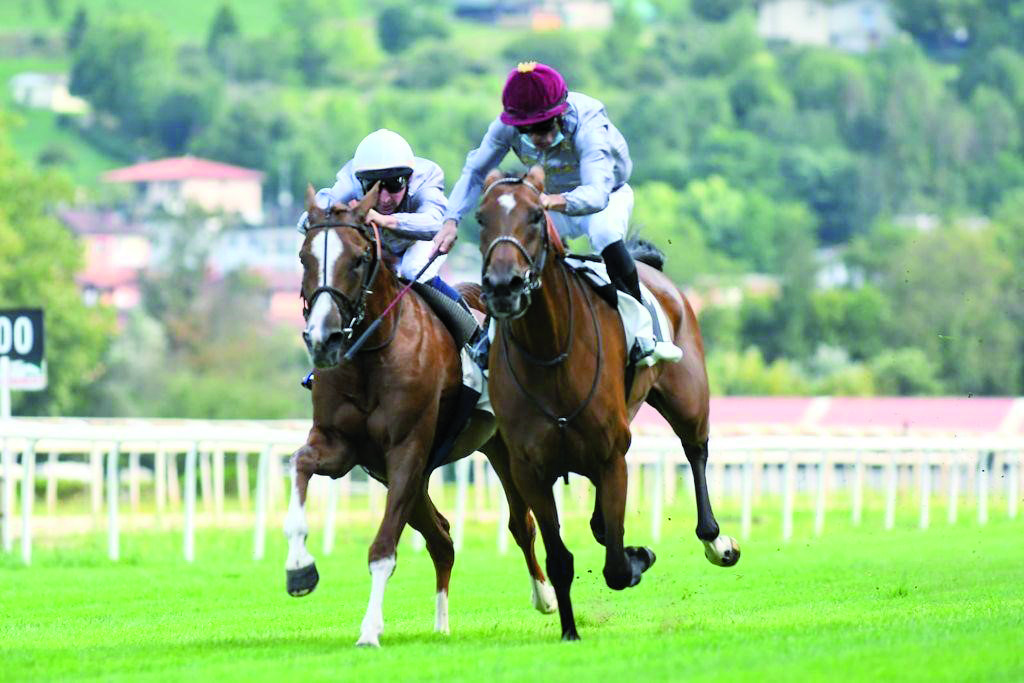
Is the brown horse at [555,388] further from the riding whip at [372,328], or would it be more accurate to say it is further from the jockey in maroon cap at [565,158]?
the riding whip at [372,328]

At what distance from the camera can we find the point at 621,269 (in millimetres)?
11008

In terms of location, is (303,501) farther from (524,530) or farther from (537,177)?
(524,530)

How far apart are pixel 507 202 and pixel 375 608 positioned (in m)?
1.80

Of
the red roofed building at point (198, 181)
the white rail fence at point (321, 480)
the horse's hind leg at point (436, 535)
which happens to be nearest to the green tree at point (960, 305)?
the white rail fence at point (321, 480)

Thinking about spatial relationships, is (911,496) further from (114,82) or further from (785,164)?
(114,82)

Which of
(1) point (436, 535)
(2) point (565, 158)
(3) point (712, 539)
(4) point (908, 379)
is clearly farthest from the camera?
(4) point (908, 379)

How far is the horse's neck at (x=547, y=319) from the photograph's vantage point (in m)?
10.0

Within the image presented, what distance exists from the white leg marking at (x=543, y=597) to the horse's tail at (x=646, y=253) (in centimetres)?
185

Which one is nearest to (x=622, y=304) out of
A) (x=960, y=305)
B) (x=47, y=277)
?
(x=47, y=277)

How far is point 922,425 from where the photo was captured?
54875 millimetres

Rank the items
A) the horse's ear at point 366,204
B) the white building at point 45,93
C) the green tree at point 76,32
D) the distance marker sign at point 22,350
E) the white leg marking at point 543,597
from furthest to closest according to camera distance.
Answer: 1. the green tree at point 76,32
2. the white building at point 45,93
3. the distance marker sign at point 22,350
4. the white leg marking at point 543,597
5. the horse's ear at point 366,204

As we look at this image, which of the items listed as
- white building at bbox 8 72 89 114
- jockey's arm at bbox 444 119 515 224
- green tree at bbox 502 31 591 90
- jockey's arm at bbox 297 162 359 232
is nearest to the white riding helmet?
jockey's arm at bbox 297 162 359 232

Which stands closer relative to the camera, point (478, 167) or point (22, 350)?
point (478, 167)

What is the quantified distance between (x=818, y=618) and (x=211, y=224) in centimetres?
11945
